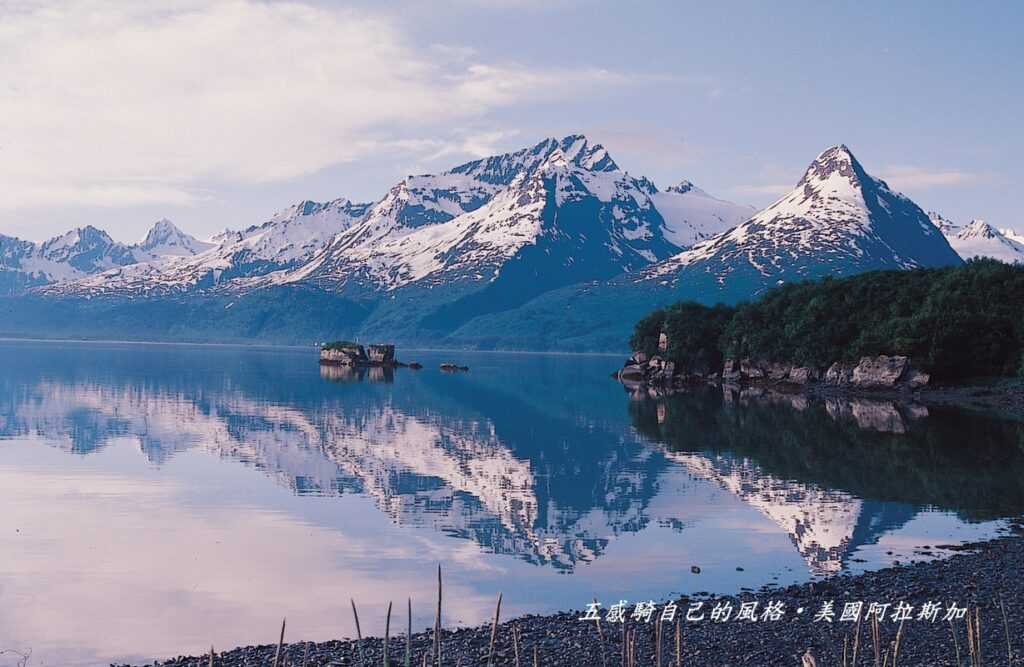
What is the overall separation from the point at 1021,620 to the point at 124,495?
1327 inches

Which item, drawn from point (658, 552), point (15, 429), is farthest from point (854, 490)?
point (15, 429)

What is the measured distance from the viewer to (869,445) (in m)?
65.2

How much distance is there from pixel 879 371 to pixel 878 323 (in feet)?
27.7

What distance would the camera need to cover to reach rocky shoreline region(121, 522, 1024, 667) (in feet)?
70.4

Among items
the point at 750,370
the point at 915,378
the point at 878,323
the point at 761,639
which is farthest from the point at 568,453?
the point at 750,370

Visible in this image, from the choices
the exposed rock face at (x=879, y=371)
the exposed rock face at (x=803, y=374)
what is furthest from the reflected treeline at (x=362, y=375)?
the exposed rock face at (x=879, y=371)

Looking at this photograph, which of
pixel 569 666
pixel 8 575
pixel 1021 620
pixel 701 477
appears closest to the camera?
pixel 569 666

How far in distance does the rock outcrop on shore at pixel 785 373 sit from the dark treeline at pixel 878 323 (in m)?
1.06

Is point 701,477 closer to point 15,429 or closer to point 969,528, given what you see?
point 969,528

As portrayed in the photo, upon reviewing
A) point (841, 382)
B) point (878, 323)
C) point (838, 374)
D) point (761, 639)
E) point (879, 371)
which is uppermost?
point (878, 323)

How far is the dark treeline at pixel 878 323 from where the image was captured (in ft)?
392

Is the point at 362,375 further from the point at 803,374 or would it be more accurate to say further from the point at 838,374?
the point at 838,374

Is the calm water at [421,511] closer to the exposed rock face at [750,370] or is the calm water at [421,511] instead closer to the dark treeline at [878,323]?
the dark treeline at [878,323]

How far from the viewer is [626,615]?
25625 mm
